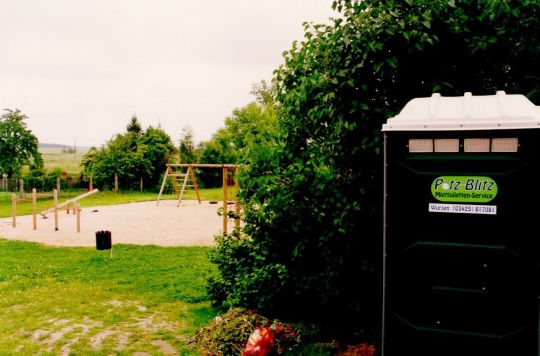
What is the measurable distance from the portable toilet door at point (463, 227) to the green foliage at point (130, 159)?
2808 centimetres

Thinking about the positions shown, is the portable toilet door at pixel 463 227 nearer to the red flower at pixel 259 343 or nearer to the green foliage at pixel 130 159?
the red flower at pixel 259 343

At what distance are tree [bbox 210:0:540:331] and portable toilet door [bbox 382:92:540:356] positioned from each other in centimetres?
88

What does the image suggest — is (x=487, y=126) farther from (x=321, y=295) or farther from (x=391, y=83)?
(x=321, y=295)

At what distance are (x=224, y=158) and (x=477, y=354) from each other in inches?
1210

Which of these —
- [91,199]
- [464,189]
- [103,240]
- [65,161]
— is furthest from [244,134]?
[65,161]

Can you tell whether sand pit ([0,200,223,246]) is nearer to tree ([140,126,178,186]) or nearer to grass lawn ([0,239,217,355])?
grass lawn ([0,239,217,355])

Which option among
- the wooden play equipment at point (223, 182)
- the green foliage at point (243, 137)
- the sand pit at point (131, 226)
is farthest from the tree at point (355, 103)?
the sand pit at point (131, 226)

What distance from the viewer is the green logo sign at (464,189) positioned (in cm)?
342

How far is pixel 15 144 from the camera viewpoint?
2569cm

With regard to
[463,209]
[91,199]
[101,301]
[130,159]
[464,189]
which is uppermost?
[130,159]

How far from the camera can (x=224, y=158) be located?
33.8 meters

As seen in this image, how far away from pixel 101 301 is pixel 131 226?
8908 mm

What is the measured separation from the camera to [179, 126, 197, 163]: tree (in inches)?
1422

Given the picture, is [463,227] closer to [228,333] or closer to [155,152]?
[228,333]
